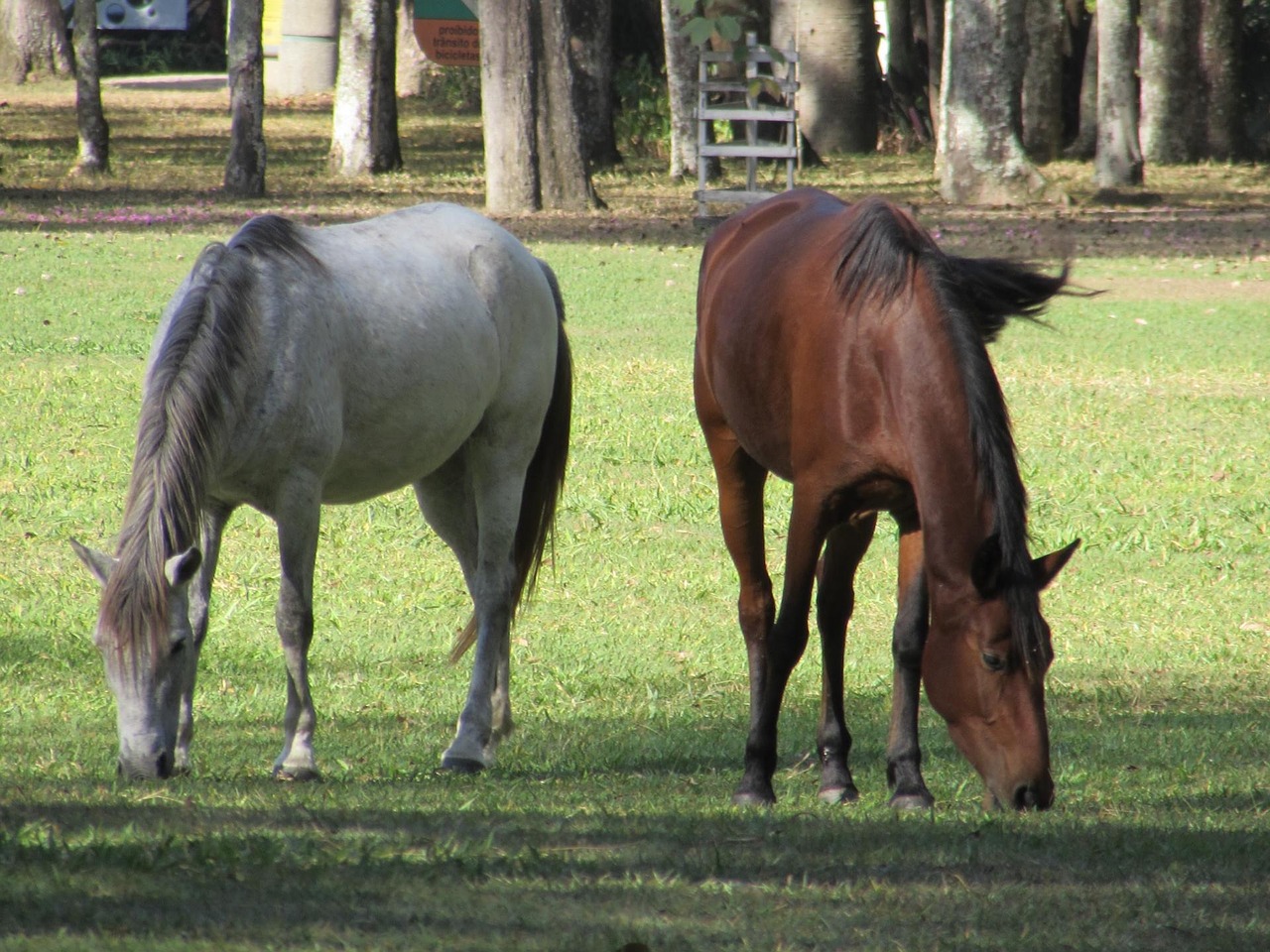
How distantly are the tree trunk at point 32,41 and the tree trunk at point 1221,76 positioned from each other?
2583 centimetres

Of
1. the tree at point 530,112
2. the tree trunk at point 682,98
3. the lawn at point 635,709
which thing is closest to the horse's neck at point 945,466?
the lawn at point 635,709

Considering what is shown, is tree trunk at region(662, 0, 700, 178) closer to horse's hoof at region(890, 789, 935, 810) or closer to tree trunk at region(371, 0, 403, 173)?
tree trunk at region(371, 0, 403, 173)

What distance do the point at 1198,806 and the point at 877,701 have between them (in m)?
2.33

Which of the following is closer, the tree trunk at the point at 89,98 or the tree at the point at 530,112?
the tree at the point at 530,112

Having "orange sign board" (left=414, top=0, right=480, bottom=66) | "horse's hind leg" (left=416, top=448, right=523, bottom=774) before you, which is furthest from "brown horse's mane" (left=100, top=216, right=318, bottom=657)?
"orange sign board" (left=414, top=0, right=480, bottom=66)

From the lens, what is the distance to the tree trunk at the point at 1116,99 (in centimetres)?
2688

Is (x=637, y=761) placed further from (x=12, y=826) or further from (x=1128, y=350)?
(x=1128, y=350)

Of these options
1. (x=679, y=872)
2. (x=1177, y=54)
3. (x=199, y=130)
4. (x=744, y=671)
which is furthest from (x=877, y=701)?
(x=199, y=130)

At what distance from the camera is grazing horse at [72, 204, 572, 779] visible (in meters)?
5.29

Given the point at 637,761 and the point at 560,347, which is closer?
the point at 637,761

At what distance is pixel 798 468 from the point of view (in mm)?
5473

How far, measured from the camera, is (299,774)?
5832 mm

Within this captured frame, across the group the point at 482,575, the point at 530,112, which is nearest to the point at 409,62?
the point at 530,112

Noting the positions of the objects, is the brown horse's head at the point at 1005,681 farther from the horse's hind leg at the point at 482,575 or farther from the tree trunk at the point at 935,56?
the tree trunk at the point at 935,56
